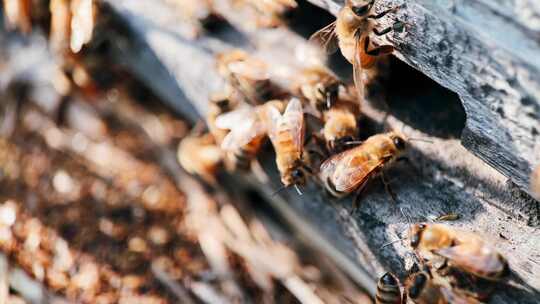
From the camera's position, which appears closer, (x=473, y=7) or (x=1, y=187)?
(x=473, y=7)

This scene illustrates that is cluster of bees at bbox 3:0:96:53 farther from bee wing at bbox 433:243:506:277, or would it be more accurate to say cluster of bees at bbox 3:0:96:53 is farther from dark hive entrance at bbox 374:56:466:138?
bee wing at bbox 433:243:506:277

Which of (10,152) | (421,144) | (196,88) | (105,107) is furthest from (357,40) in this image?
(10,152)

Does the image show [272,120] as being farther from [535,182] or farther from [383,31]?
[535,182]

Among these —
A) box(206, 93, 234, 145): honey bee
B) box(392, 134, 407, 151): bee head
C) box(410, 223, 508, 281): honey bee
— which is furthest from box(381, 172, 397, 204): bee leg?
box(206, 93, 234, 145): honey bee

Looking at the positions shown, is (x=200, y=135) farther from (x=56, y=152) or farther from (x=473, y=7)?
(x=473, y=7)

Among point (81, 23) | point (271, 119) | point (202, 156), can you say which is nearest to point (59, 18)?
point (81, 23)

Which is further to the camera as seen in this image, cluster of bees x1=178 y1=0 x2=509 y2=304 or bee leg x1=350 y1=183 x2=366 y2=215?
bee leg x1=350 y1=183 x2=366 y2=215

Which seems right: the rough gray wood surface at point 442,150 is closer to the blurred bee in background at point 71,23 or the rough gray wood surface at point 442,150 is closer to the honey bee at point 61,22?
the blurred bee in background at point 71,23
